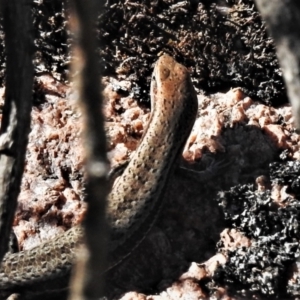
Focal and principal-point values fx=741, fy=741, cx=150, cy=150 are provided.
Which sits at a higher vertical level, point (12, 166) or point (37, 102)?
point (37, 102)

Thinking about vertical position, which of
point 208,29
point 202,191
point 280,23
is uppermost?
point 208,29

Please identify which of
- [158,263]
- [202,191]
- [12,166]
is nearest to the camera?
[12,166]

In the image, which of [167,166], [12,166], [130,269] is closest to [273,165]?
[167,166]

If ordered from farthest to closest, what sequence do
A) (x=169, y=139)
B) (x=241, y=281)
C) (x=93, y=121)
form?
(x=169, y=139) < (x=241, y=281) < (x=93, y=121)

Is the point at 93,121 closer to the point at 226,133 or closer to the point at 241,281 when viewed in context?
the point at 241,281

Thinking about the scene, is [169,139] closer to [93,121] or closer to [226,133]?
[226,133]

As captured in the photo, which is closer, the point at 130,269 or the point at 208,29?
the point at 130,269

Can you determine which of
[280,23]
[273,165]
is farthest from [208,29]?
[280,23]
